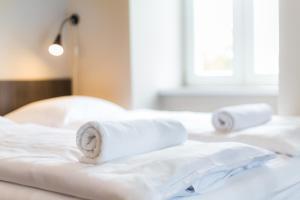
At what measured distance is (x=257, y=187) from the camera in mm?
1544

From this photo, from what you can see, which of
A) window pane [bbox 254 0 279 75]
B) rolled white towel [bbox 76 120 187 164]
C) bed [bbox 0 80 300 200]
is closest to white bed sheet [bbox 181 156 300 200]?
bed [bbox 0 80 300 200]

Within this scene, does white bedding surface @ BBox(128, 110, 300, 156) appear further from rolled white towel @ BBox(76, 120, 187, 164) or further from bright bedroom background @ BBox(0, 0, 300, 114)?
bright bedroom background @ BBox(0, 0, 300, 114)

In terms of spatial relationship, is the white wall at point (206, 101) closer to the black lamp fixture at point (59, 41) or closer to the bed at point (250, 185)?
the bed at point (250, 185)

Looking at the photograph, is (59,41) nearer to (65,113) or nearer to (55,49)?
(55,49)

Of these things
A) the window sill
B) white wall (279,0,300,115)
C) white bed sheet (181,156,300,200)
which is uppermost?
white wall (279,0,300,115)

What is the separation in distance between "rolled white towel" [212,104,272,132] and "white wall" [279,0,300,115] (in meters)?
0.52

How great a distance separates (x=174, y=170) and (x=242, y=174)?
0.33 meters

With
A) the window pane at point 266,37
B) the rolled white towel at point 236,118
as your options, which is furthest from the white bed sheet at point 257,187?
the window pane at point 266,37

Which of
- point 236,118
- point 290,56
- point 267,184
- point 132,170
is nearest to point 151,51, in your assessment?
point 290,56

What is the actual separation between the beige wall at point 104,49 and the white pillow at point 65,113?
419 millimetres

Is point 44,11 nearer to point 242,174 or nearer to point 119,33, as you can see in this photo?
point 119,33

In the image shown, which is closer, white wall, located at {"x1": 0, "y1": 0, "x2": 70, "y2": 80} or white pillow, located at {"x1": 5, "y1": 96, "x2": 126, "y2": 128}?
white pillow, located at {"x1": 5, "y1": 96, "x2": 126, "y2": 128}

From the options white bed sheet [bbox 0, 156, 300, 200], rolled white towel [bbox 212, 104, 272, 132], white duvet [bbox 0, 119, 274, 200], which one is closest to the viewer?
white duvet [bbox 0, 119, 274, 200]

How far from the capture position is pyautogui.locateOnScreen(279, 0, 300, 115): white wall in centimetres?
280
